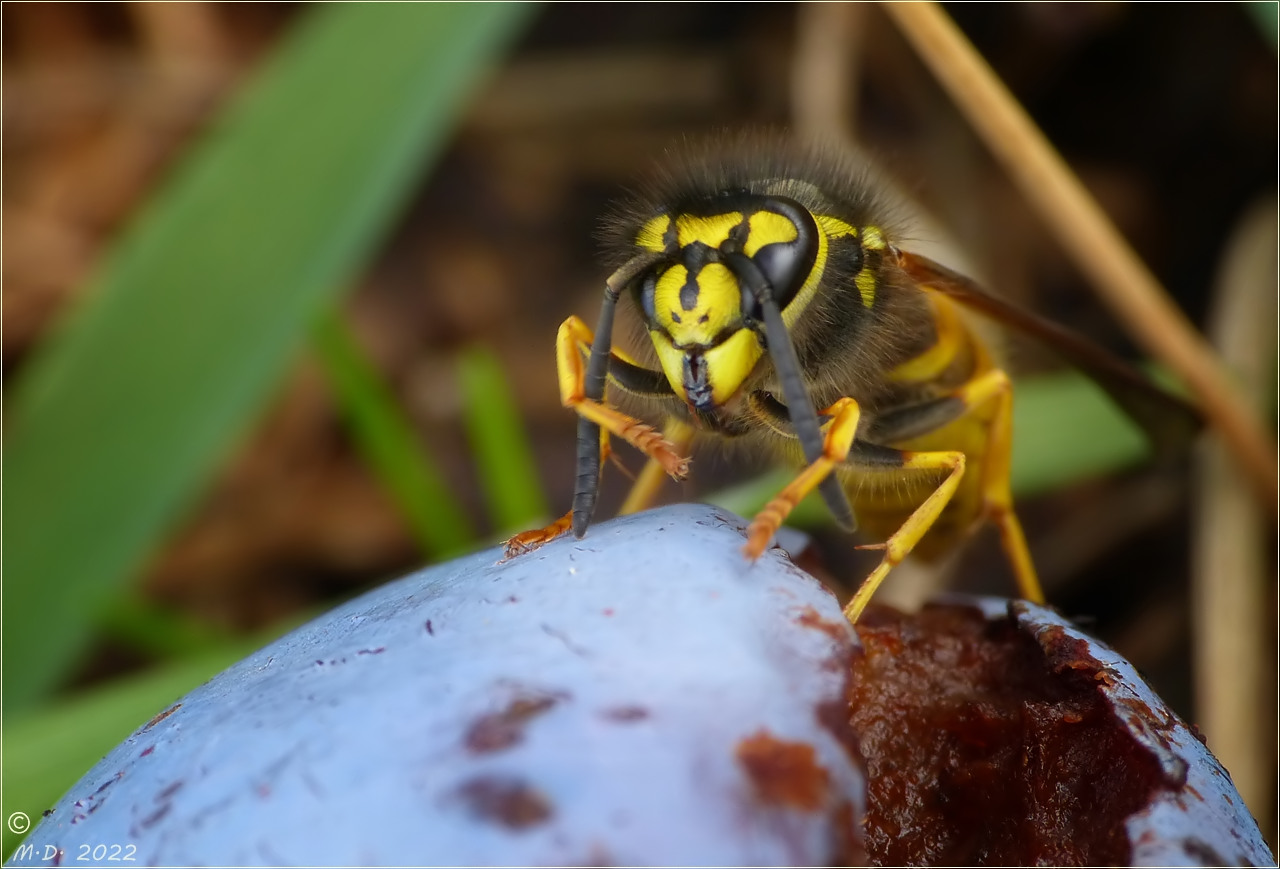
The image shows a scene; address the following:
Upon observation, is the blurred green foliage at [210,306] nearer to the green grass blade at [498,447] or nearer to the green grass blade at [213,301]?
the green grass blade at [213,301]

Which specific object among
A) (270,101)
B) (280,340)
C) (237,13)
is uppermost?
(237,13)

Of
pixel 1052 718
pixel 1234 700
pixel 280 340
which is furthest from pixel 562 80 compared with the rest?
pixel 1052 718

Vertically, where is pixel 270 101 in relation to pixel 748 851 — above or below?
above

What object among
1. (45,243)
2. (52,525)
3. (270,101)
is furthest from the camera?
(45,243)

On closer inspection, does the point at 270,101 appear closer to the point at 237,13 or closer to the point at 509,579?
the point at 237,13

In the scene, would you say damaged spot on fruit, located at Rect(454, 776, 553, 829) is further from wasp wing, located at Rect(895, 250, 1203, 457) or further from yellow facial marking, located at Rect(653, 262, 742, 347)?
wasp wing, located at Rect(895, 250, 1203, 457)

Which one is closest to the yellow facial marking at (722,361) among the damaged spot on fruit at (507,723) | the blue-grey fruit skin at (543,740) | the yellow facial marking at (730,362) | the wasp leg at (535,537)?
A: the yellow facial marking at (730,362)

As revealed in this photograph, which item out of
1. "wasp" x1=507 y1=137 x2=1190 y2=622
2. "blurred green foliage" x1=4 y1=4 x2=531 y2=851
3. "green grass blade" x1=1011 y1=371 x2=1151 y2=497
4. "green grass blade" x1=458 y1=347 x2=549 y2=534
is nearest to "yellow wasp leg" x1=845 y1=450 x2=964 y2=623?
"wasp" x1=507 y1=137 x2=1190 y2=622
